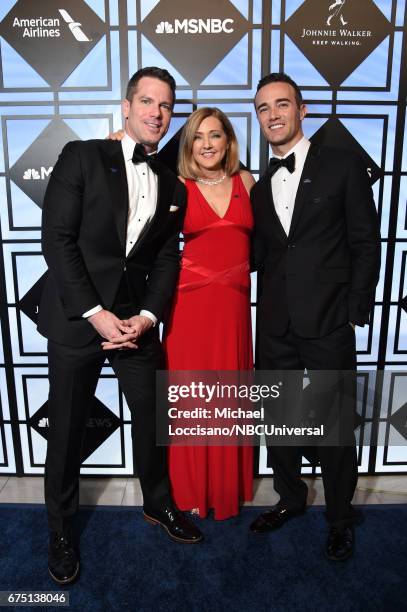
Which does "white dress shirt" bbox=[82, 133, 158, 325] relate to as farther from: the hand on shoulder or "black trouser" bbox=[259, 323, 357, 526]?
"black trouser" bbox=[259, 323, 357, 526]

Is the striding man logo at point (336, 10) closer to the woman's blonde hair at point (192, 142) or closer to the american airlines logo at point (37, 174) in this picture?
the woman's blonde hair at point (192, 142)

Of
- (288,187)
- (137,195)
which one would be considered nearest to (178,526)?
(137,195)

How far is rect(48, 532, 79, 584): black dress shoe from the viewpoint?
80.9 inches

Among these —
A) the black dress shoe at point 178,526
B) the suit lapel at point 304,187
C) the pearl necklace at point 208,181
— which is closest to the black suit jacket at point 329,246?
the suit lapel at point 304,187

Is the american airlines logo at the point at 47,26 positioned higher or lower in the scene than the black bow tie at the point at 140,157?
higher

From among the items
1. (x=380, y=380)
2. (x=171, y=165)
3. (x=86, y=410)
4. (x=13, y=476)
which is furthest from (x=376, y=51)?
(x=13, y=476)

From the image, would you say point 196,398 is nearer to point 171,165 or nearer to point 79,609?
point 79,609

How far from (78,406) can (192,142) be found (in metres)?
1.22

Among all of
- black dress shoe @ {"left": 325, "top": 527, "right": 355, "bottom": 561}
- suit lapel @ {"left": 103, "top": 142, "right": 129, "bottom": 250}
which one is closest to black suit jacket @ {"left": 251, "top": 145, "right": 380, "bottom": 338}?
suit lapel @ {"left": 103, "top": 142, "right": 129, "bottom": 250}

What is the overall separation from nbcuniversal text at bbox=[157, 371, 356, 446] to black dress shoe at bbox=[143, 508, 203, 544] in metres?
0.32

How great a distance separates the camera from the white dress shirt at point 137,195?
2.02 metres

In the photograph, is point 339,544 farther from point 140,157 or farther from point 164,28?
point 164,28

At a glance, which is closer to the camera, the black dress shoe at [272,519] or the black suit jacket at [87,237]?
the black suit jacket at [87,237]

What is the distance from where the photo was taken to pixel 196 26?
96.2 inches
